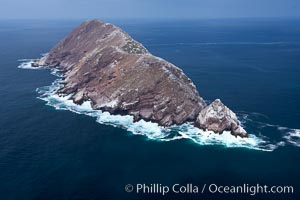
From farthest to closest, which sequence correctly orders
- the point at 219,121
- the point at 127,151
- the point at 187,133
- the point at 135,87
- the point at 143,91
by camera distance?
the point at 135,87 → the point at 143,91 → the point at 187,133 → the point at 219,121 → the point at 127,151

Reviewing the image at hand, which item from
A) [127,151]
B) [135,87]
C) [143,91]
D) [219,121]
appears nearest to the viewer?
[127,151]

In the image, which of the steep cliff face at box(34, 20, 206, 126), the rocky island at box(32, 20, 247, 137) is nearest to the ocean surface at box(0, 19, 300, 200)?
the rocky island at box(32, 20, 247, 137)

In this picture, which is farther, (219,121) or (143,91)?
(143,91)

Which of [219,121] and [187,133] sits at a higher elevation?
[219,121]

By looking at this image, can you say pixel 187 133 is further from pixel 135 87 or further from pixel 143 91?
pixel 135 87

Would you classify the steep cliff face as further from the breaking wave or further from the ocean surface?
the ocean surface

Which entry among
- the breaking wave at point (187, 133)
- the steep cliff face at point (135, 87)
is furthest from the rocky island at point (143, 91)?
the breaking wave at point (187, 133)

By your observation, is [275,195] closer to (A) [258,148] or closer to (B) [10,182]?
(A) [258,148]

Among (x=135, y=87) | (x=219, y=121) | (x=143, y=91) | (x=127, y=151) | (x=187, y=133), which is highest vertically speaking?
(x=135, y=87)

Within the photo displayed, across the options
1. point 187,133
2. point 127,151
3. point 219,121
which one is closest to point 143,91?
point 187,133
